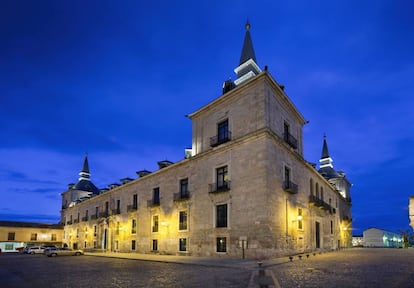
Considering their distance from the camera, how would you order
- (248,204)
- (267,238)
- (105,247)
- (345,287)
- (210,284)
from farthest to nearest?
(105,247) < (248,204) < (267,238) < (210,284) < (345,287)

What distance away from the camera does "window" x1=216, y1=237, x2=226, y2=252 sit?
2298 centimetres

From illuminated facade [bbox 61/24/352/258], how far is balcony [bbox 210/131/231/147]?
9 centimetres

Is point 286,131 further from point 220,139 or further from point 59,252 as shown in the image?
point 59,252

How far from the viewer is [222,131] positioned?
26469 millimetres

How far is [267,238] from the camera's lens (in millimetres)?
20297

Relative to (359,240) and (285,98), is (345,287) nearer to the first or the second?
(285,98)

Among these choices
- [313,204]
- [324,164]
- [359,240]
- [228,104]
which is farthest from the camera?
[359,240]

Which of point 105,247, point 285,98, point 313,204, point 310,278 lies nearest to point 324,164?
point 313,204

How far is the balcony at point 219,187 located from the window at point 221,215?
1270 mm

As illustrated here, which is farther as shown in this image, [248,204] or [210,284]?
[248,204]

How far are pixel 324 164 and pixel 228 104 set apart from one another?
132 feet

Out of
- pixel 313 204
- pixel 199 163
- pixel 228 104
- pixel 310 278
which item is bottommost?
pixel 310 278

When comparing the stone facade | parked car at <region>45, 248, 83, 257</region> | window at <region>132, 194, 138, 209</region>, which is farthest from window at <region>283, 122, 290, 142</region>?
parked car at <region>45, 248, 83, 257</region>

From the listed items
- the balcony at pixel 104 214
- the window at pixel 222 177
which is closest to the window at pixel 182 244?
the window at pixel 222 177
